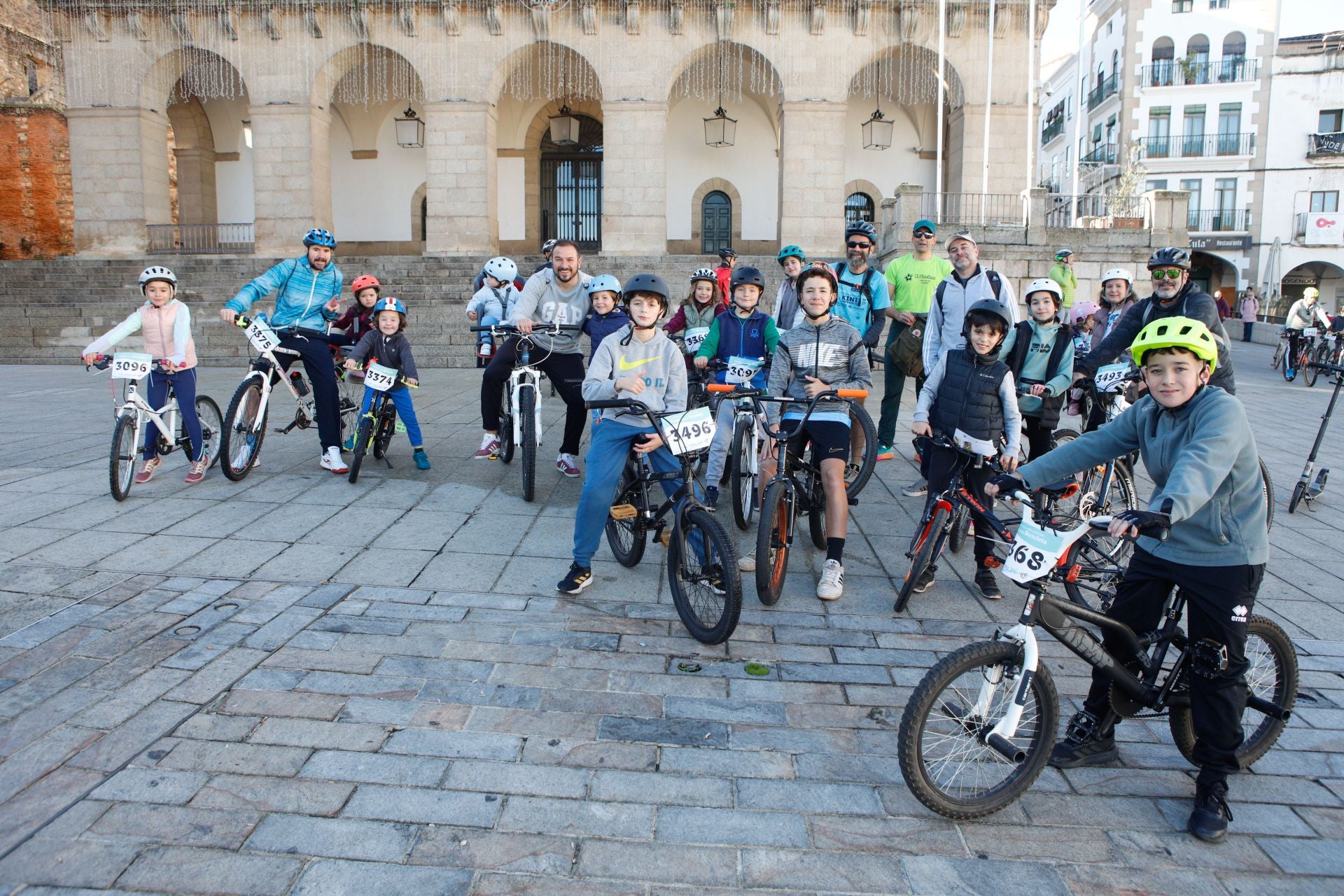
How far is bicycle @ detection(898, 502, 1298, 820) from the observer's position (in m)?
2.77

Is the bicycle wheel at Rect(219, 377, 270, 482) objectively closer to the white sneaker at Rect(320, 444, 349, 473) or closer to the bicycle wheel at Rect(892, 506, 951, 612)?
the white sneaker at Rect(320, 444, 349, 473)

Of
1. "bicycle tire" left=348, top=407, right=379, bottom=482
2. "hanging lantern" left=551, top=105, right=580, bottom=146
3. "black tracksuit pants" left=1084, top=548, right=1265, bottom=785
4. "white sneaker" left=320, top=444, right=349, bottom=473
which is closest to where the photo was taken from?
"black tracksuit pants" left=1084, top=548, right=1265, bottom=785

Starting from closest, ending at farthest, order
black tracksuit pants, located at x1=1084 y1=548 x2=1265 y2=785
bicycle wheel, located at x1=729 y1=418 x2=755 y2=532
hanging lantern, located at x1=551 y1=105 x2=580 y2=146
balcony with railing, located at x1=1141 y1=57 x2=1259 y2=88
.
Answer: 1. black tracksuit pants, located at x1=1084 y1=548 x2=1265 y2=785
2. bicycle wheel, located at x1=729 y1=418 x2=755 y2=532
3. hanging lantern, located at x1=551 y1=105 x2=580 y2=146
4. balcony with railing, located at x1=1141 y1=57 x2=1259 y2=88

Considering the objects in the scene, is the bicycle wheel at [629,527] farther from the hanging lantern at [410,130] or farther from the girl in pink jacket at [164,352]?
the hanging lantern at [410,130]

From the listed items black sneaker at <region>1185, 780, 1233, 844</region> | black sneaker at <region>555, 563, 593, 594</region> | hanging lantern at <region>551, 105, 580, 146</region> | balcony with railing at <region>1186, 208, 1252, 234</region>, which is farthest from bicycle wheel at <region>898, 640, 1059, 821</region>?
balcony with railing at <region>1186, 208, 1252, 234</region>

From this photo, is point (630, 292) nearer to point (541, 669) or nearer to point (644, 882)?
point (541, 669)

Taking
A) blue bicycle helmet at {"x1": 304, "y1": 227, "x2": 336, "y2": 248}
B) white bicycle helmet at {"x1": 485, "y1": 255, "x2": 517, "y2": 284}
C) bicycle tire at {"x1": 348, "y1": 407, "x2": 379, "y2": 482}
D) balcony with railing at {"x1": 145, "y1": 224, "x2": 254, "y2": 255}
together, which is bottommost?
bicycle tire at {"x1": 348, "y1": 407, "x2": 379, "y2": 482}

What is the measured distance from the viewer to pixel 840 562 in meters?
4.95

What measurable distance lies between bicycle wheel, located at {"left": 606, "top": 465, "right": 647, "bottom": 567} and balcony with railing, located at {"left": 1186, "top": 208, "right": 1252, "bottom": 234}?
4314 cm

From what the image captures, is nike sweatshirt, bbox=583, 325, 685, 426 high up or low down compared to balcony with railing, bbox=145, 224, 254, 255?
down

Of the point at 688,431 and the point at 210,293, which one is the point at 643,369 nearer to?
the point at 688,431

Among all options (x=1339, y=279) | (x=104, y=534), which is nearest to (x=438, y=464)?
(x=104, y=534)

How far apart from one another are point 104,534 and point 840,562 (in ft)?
14.4

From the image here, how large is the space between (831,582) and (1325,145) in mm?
46682
